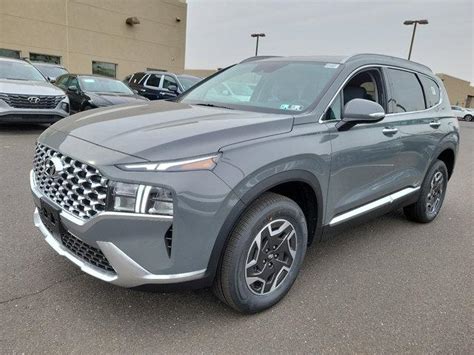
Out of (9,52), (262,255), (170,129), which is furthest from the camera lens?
(9,52)

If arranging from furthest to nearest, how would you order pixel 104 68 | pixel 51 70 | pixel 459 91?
pixel 459 91 → pixel 104 68 → pixel 51 70

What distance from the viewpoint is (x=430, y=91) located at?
4355mm

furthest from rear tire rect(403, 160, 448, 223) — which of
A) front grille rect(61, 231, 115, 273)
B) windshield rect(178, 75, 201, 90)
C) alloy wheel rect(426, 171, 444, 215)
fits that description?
windshield rect(178, 75, 201, 90)

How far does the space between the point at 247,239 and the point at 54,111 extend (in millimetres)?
7462

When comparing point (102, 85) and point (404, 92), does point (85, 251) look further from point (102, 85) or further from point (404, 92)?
point (102, 85)

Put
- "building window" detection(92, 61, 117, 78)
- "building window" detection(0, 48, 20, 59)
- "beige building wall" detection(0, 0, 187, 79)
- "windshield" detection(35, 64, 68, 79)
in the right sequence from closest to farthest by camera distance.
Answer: "windshield" detection(35, 64, 68, 79) → "building window" detection(0, 48, 20, 59) → "beige building wall" detection(0, 0, 187, 79) → "building window" detection(92, 61, 117, 78)

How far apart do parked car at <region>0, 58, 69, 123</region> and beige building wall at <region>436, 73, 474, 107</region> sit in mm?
59615

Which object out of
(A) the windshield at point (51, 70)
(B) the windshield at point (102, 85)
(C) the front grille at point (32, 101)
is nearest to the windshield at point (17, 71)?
(C) the front grille at point (32, 101)

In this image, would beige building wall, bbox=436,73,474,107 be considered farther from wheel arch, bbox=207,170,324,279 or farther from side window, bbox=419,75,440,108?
wheel arch, bbox=207,170,324,279

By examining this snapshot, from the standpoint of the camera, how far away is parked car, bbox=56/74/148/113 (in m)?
9.27

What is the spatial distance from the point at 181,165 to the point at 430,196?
360 cm

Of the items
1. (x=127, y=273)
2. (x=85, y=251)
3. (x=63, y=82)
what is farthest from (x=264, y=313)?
(x=63, y=82)

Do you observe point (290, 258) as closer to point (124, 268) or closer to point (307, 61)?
point (124, 268)

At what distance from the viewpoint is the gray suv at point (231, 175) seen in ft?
6.66
